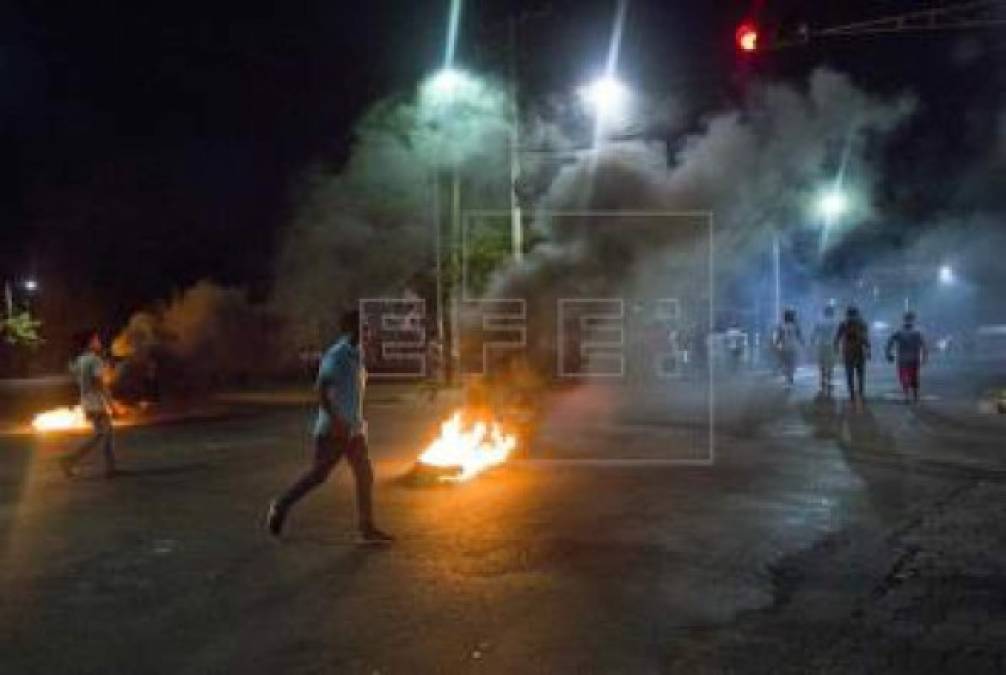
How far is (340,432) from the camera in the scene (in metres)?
9.29

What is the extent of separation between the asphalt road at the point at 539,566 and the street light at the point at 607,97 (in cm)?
946

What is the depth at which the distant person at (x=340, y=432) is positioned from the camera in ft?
30.4

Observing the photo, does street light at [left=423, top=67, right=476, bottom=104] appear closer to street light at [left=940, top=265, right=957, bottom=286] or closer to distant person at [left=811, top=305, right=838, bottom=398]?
distant person at [left=811, top=305, right=838, bottom=398]

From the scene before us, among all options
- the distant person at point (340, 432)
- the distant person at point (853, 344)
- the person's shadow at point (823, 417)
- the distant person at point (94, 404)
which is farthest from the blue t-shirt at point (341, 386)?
the distant person at point (853, 344)

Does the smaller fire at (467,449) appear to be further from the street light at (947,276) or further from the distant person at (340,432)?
the street light at (947,276)

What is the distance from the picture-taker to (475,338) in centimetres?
2277

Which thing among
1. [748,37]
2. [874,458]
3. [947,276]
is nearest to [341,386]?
[874,458]

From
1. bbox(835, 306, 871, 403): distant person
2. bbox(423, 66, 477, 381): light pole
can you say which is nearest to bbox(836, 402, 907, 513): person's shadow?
bbox(835, 306, 871, 403): distant person

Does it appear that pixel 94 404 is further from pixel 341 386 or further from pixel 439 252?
pixel 439 252

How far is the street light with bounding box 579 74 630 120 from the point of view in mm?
22938

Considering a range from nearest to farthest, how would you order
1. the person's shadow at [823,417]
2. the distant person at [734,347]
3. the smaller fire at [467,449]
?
the smaller fire at [467,449] → the person's shadow at [823,417] → the distant person at [734,347]

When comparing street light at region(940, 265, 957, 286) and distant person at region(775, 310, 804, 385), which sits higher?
street light at region(940, 265, 957, 286)

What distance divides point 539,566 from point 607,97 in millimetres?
15811

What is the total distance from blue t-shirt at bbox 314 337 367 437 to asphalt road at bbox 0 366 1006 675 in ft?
2.65
